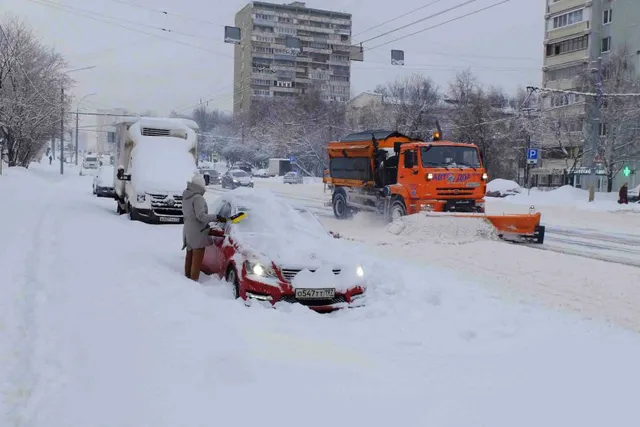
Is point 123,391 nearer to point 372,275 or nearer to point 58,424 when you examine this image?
point 58,424

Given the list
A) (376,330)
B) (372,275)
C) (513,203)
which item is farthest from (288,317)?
(513,203)

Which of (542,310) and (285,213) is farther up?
(285,213)

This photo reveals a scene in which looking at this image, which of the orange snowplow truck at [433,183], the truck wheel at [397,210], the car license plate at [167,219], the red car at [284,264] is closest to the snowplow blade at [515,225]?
the orange snowplow truck at [433,183]

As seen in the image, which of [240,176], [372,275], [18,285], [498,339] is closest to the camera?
[498,339]

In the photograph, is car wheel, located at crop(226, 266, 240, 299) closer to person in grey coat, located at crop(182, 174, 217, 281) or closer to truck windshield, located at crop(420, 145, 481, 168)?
person in grey coat, located at crop(182, 174, 217, 281)

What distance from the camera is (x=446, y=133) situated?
2340 inches

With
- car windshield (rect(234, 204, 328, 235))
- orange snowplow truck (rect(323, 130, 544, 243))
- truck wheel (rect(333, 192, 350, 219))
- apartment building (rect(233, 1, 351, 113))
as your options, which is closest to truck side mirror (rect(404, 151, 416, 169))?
orange snowplow truck (rect(323, 130, 544, 243))

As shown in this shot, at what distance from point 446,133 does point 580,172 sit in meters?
15.0

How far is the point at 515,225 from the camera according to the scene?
590 inches

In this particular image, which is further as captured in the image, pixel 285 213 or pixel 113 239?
pixel 113 239

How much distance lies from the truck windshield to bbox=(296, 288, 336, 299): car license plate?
9.63 meters

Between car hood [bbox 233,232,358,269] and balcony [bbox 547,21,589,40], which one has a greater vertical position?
balcony [bbox 547,21,589,40]

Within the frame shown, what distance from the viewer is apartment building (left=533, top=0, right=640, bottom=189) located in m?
50.7

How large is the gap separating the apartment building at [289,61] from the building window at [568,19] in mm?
28910
